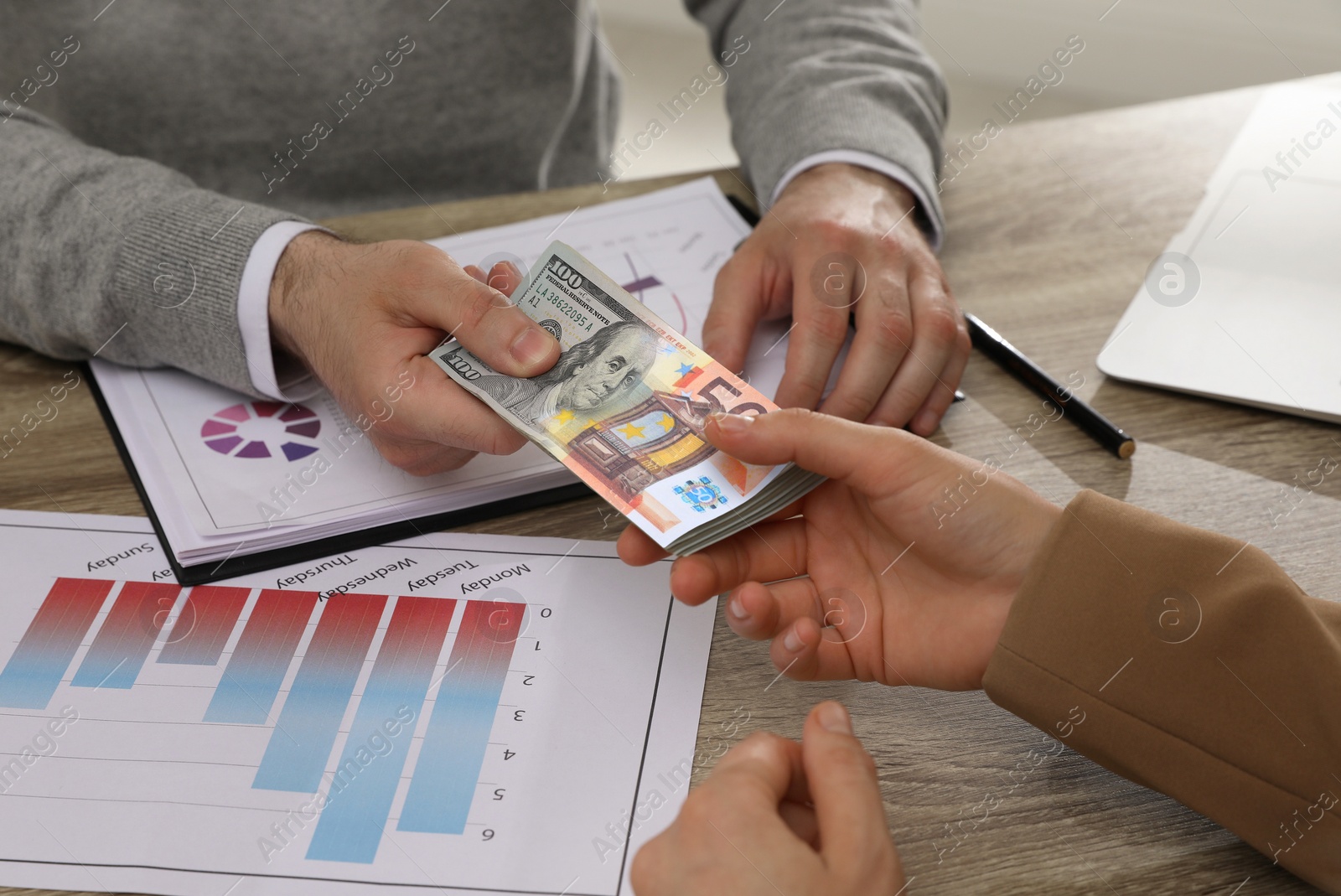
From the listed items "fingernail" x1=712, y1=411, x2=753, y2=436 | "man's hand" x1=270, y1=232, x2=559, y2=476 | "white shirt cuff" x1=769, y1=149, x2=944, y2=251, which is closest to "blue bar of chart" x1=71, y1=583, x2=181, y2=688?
"man's hand" x1=270, y1=232, x2=559, y2=476

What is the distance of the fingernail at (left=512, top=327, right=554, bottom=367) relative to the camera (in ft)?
2.56

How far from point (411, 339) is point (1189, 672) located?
65cm

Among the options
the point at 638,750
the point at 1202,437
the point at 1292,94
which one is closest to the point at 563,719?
the point at 638,750

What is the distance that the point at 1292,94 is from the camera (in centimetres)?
130

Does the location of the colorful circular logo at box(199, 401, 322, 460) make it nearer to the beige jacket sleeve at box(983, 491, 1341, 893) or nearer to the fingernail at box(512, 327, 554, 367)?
the fingernail at box(512, 327, 554, 367)

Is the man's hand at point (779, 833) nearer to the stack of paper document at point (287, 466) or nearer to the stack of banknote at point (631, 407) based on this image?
the stack of banknote at point (631, 407)

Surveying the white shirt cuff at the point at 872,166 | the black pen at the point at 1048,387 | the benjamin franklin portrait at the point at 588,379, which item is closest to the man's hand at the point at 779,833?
the benjamin franklin portrait at the point at 588,379

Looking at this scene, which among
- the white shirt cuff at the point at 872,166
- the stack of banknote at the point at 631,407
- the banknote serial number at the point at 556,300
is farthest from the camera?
the white shirt cuff at the point at 872,166

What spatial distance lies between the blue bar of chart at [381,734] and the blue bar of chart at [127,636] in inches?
7.2

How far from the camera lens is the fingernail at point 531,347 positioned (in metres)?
0.78

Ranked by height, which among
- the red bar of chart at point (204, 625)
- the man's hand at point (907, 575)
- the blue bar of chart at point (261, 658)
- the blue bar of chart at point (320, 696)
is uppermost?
the red bar of chart at point (204, 625)

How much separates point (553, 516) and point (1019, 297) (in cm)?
60

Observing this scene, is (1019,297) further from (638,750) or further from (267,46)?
(267,46)

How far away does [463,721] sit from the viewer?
0.68 m
